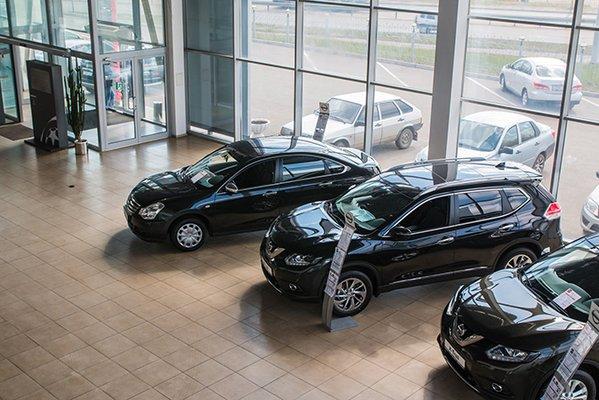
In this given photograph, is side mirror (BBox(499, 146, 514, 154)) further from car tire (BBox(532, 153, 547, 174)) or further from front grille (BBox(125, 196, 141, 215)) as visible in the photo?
front grille (BBox(125, 196, 141, 215))

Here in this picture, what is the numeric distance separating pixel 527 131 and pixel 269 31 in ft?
19.5

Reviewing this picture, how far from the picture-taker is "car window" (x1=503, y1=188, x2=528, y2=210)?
9.84 meters

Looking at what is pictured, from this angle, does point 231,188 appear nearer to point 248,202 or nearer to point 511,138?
point 248,202

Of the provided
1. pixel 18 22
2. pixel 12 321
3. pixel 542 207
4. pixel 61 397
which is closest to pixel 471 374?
pixel 542 207

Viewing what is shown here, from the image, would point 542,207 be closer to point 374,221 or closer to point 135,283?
point 374,221

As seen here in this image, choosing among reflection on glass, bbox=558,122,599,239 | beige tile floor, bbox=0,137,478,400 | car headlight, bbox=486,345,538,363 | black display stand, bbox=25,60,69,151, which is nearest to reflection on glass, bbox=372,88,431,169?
reflection on glass, bbox=558,122,599,239

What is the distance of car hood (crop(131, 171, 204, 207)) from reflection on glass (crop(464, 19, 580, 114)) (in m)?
4.87

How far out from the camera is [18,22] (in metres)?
18.2

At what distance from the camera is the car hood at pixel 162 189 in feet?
36.6

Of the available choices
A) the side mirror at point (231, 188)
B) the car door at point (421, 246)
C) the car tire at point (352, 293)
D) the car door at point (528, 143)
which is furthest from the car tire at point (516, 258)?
the side mirror at point (231, 188)

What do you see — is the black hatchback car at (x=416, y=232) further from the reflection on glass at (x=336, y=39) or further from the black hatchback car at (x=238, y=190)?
the reflection on glass at (x=336, y=39)

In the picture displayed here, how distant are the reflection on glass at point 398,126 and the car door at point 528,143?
177 cm

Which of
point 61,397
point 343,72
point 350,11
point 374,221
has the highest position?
point 350,11

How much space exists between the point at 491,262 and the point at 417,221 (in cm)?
122
